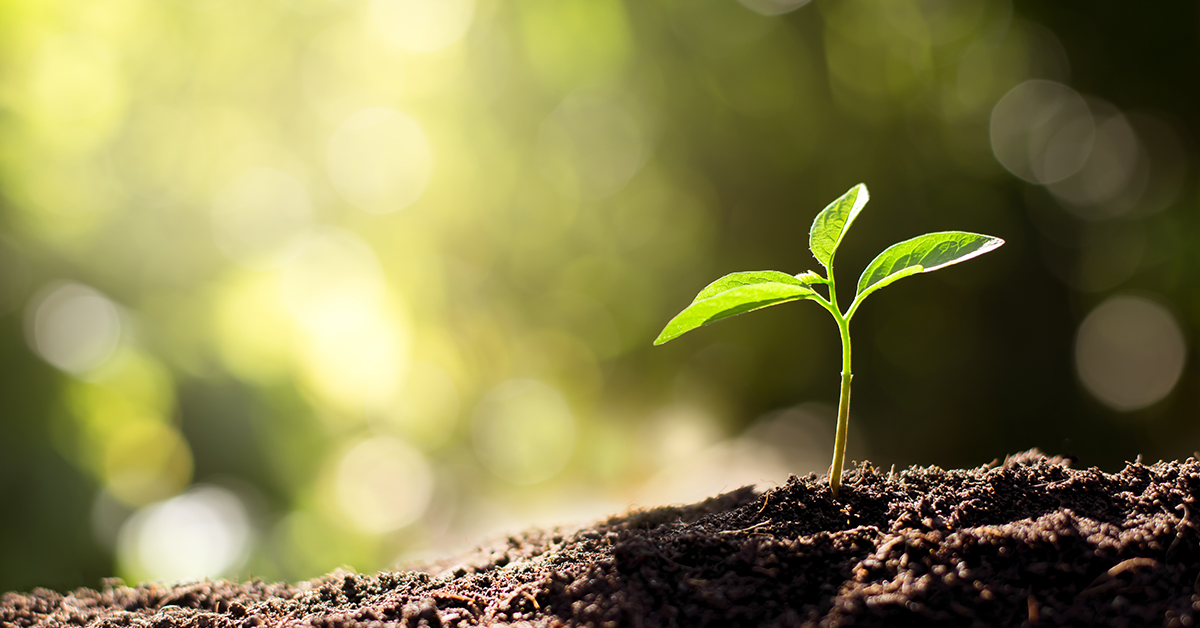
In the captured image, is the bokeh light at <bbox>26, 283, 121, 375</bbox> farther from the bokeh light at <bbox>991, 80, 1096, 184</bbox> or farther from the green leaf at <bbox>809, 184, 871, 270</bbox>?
the bokeh light at <bbox>991, 80, 1096, 184</bbox>

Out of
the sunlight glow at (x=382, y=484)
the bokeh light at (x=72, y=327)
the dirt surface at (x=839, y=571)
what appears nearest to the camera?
the dirt surface at (x=839, y=571)

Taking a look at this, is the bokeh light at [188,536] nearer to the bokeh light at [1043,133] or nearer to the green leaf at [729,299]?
the green leaf at [729,299]

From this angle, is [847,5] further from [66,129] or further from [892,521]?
[66,129]

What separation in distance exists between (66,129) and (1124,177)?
3812mm

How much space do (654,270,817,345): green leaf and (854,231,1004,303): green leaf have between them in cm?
7

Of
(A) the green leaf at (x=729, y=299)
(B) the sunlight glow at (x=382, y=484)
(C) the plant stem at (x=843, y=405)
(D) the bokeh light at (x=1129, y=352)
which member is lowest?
(C) the plant stem at (x=843, y=405)

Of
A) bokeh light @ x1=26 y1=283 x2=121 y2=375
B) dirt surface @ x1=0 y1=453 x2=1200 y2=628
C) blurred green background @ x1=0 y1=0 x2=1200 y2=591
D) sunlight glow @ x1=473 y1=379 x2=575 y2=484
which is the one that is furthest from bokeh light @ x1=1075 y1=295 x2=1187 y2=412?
bokeh light @ x1=26 y1=283 x2=121 y2=375

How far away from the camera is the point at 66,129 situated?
2.30 metres

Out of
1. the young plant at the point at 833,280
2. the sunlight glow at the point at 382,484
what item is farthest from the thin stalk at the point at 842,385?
the sunlight glow at the point at 382,484

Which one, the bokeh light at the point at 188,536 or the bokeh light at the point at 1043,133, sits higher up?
the bokeh light at the point at 1043,133

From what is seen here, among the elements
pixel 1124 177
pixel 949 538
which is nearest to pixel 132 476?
pixel 949 538

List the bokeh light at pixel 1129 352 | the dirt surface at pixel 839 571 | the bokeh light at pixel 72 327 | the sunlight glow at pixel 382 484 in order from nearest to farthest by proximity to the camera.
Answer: the dirt surface at pixel 839 571, the bokeh light at pixel 72 327, the bokeh light at pixel 1129 352, the sunlight glow at pixel 382 484

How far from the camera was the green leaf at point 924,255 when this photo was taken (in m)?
0.59

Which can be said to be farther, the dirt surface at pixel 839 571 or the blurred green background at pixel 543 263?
the blurred green background at pixel 543 263
